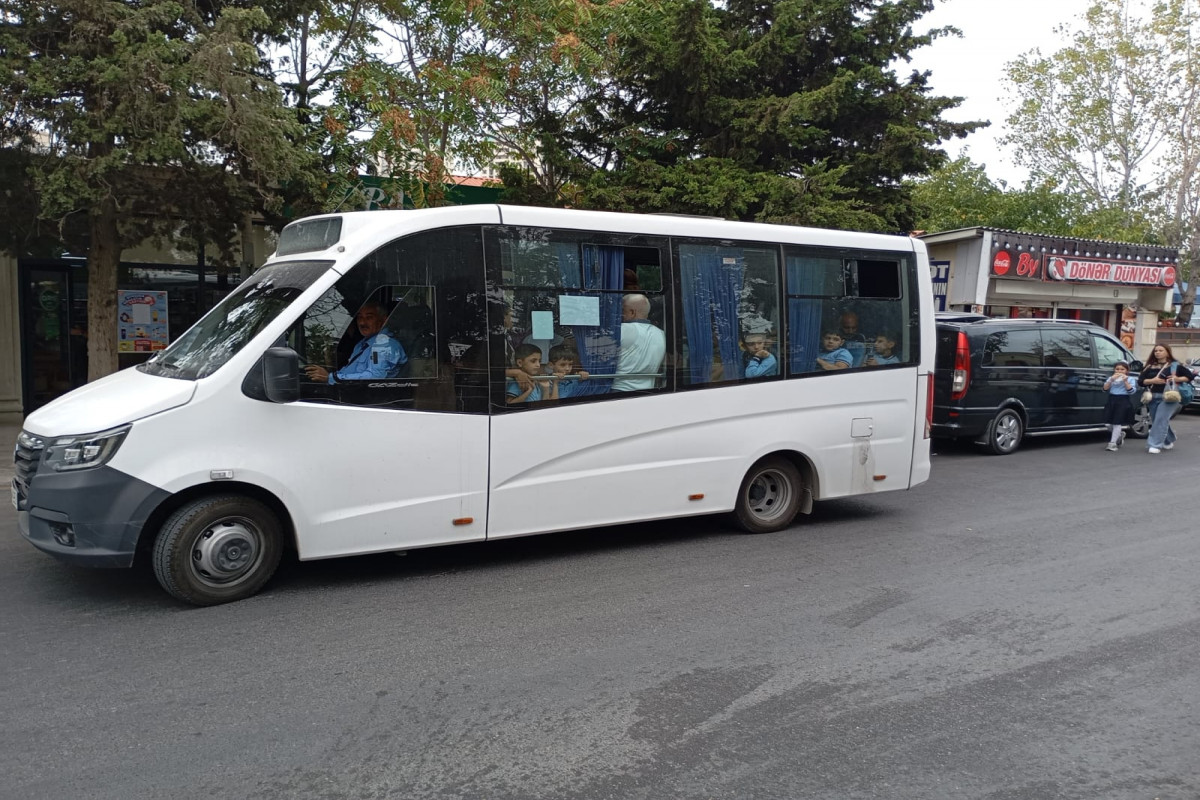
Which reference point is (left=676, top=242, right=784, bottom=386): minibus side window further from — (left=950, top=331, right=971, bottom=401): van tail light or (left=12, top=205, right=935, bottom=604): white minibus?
(left=950, top=331, right=971, bottom=401): van tail light

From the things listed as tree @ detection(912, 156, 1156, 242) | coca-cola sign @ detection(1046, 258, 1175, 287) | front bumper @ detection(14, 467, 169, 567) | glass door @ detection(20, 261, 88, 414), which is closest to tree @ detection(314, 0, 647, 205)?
glass door @ detection(20, 261, 88, 414)

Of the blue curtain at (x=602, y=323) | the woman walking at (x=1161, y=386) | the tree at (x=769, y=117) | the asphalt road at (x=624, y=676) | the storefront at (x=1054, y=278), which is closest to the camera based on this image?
the asphalt road at (x=624, y=676)

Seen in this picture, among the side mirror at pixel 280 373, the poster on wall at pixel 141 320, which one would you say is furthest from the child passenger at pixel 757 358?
the poster on wall at pixel 141 320

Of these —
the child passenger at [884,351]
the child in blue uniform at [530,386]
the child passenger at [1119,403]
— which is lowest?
the child passenger at [1119,403]

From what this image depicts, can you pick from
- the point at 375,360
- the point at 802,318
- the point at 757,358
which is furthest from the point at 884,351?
the point at 375,360

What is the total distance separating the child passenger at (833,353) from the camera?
795 centimetres

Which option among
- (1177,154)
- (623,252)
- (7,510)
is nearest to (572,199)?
(623,252)

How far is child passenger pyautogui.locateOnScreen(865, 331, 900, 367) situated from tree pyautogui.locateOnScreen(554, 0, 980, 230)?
19.1 ft

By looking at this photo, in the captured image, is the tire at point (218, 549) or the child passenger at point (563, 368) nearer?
the tire at point (218, 549)

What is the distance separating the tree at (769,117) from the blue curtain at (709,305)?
6.48 m

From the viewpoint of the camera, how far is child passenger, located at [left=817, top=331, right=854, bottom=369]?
7.95 meters

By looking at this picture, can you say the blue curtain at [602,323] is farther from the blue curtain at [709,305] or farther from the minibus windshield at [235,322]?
the minibus windshield at [235,322]

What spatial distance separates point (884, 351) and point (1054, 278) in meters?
15.9

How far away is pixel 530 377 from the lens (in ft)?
21.4
